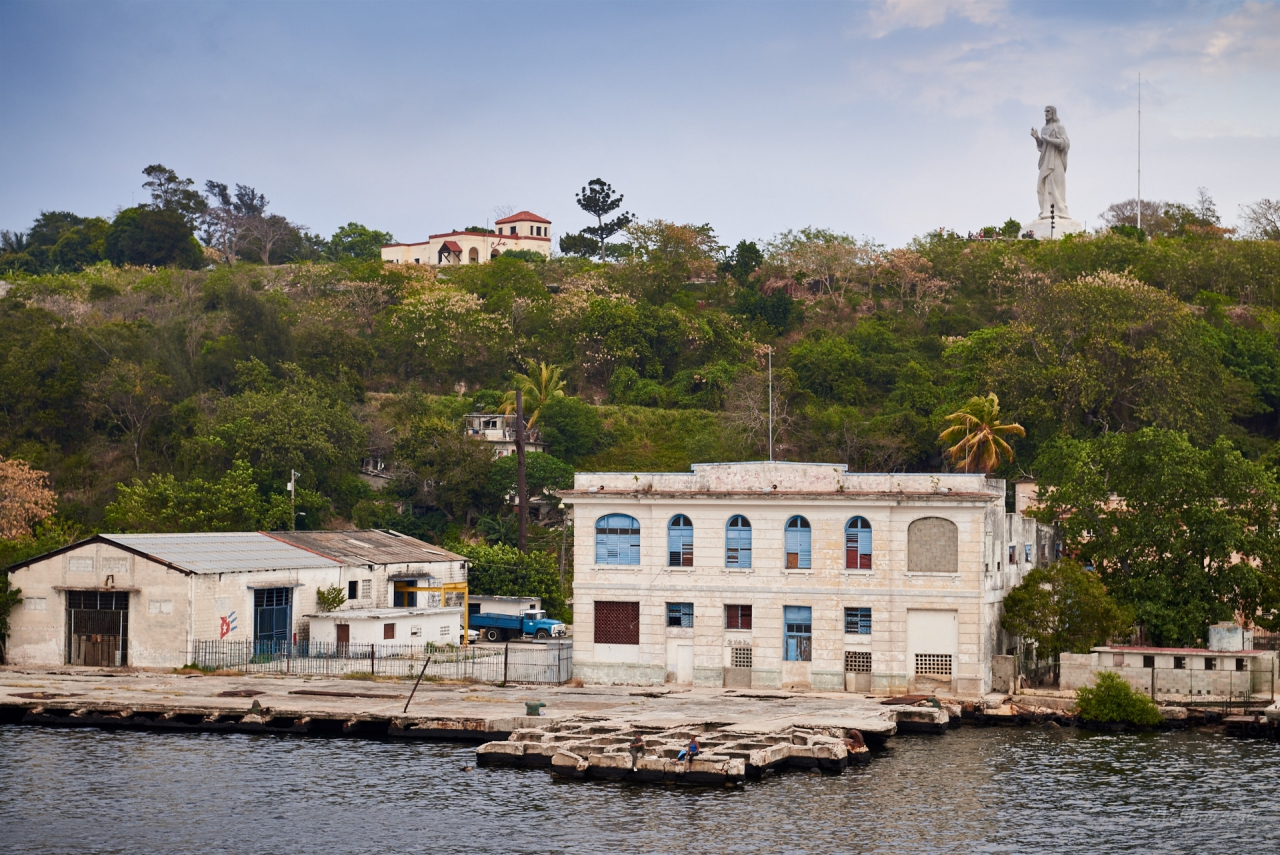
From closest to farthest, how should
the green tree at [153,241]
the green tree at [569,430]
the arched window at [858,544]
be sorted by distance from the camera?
the arched window at [858,544]
the green tree at [569,430]
the green tree at [153,241]

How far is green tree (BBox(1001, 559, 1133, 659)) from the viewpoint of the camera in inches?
1997

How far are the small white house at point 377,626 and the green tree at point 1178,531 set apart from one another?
1003 inches

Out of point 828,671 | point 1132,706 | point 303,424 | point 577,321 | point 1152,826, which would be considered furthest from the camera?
point 577,321

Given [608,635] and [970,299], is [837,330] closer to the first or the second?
[970,299]

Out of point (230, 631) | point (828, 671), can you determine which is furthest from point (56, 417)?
point (828, 671)

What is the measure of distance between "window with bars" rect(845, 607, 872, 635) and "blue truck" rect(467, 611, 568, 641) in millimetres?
20853

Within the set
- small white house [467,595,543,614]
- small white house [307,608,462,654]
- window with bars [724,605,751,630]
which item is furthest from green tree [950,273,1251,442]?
small white house [307,608,462,654]

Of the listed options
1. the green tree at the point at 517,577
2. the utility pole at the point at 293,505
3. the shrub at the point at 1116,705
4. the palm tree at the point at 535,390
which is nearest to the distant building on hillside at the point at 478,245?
the palm tree at the point at 535,390

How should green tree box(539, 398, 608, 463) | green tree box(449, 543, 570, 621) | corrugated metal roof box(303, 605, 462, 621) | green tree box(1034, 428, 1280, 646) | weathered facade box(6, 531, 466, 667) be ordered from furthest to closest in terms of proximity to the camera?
green tree box(539, 398, 608, 463), green tree box(449, 543, 570, 621), corrugated metal roof box(303, 605, 462, 621), weathered facade box(6, 531, 466, 667), green tree box(1034, 428, 1280, 646)

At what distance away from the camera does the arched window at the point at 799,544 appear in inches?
1964

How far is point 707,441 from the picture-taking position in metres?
87.5

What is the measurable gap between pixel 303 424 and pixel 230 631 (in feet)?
97.7

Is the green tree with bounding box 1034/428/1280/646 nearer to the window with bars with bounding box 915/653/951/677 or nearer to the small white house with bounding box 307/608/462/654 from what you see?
the window with bars with bounding box 915/653/951/677

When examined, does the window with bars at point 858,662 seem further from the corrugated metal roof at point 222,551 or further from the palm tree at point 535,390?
the palm tree at point 535,390
